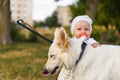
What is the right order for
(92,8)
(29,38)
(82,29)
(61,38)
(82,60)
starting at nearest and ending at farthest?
(61,38) < (82,60) < (82,29) < (92,8) < (29,38)

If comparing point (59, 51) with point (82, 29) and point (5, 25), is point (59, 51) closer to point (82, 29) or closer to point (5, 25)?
point (82, 29)

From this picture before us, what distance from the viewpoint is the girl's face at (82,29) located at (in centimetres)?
630

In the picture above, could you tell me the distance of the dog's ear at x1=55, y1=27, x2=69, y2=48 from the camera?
17.6 ft

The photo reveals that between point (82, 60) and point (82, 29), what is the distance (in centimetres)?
89

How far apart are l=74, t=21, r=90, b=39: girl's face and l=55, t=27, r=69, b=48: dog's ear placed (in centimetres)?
94

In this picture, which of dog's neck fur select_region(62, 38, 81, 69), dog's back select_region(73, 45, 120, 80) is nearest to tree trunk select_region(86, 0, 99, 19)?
dog's back select_region(73, 45, 120, 80)

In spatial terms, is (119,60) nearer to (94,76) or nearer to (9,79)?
(94,76)

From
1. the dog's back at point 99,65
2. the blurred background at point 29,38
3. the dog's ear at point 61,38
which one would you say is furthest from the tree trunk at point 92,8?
the dog's ear at point 61,38

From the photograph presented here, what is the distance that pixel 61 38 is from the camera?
5391 mm

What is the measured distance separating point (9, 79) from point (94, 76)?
11.5 ft

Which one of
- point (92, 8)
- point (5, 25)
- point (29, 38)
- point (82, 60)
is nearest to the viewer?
point (82, 60)

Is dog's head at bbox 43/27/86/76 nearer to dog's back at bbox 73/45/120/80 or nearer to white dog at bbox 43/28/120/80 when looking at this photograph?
white dog at bbox 43/28/120/80

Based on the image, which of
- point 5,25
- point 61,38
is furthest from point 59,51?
point 5,25

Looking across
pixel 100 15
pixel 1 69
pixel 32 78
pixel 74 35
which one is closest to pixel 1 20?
pixel 1 69
